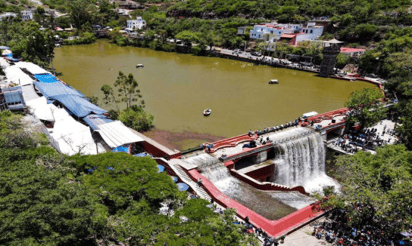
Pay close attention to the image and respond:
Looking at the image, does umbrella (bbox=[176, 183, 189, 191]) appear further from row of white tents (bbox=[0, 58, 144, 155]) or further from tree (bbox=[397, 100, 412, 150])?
tree (bbox=[397, 100, 412, 150])

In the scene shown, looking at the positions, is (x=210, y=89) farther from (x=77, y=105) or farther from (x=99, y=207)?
(x=99, y=207)

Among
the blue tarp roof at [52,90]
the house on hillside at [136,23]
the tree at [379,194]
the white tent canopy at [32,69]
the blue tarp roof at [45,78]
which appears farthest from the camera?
the house on hillside at [136,23]

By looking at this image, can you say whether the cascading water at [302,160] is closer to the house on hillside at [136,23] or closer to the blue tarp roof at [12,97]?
the blue tarp roof at [12,97]

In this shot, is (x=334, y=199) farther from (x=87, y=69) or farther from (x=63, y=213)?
(x=87, y=69)

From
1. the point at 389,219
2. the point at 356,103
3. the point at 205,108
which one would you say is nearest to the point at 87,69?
the point at 205,108

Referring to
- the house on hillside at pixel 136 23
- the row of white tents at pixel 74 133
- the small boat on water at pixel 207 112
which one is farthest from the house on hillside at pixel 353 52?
the house on hillside at pixel 136 23

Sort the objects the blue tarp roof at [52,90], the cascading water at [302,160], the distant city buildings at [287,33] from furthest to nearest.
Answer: the distant city buildings at [287,33] < the blue tarp roof at [52,90] < the cascading water at [302,160]
